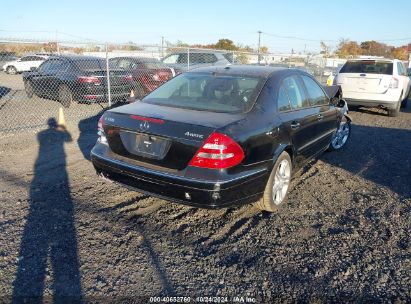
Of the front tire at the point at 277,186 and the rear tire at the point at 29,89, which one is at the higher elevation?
the rear tire at the point at 29,89

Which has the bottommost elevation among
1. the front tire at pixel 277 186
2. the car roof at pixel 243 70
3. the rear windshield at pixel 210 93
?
the front tire at pixel 277 186

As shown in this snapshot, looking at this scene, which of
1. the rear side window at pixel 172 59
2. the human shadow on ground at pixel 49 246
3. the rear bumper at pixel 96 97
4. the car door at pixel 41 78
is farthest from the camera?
the rear side window at pixel 172 59

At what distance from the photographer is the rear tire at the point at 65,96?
10328 mm

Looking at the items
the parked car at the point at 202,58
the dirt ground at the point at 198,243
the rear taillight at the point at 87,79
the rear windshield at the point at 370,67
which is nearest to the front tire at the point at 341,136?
the dirt ground at the point at 198,243

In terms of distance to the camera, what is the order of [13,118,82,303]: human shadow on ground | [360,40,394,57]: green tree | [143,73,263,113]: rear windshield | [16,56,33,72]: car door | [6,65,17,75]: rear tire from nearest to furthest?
[13,118,82,303]: human shadow on ground, [143,73,263,113]: rear windshield, [6,65,17,75]: rear tire, [16,56,33,72]: car door, [360,40,394,57]: green tree

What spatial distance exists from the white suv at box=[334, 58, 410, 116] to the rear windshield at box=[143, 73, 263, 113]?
749 centimetres

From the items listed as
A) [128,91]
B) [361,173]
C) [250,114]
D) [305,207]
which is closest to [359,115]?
[361,173]

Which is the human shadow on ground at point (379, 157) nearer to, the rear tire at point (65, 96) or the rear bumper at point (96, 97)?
the rear bumper at point (96, 97)

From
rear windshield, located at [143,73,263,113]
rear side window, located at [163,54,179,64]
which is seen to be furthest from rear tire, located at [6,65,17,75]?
rear windshield, located at [143,73,263,113]

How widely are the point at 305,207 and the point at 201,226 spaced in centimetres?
Answer: 136

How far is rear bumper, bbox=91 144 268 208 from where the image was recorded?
3.28 meters

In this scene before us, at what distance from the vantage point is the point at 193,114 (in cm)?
365

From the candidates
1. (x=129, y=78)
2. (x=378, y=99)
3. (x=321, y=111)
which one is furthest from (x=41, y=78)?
(x=378, y=99)

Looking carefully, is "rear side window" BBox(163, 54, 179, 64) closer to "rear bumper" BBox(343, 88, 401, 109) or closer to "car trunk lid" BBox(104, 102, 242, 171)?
"rear bumper" BBox(343, 88, 401, 109)
